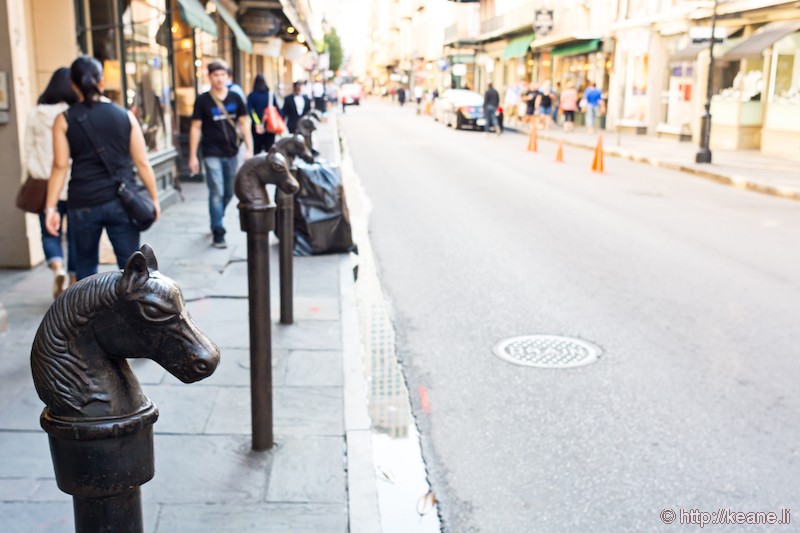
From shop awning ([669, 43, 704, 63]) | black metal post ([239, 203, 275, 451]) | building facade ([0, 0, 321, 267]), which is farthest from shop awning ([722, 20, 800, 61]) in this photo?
black metal post ([239, 203, 275, 451])

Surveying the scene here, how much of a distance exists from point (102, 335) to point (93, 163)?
12.3 feet

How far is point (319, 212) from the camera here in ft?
29.2

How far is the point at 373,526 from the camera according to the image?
3525 mm

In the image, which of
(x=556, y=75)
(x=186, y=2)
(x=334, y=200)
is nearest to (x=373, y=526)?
(x=334, y=200)

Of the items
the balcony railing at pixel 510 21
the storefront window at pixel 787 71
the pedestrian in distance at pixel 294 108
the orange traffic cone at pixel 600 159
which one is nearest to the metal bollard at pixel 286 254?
the pedestrian in distance at pixel 294 108

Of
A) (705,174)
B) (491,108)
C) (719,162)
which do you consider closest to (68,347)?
(705,174)

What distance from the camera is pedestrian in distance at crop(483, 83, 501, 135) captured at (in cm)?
3150

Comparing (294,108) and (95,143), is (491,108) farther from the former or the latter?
(95,143)

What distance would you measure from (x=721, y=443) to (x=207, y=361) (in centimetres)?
332

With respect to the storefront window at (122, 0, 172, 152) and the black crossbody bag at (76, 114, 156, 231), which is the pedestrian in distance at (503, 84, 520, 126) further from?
the black crossbody bag at (76, 114, 156, 231)

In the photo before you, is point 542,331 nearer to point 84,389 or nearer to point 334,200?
point 334,200

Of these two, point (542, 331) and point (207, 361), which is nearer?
point (207, 361)

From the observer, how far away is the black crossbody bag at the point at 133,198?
5332mm

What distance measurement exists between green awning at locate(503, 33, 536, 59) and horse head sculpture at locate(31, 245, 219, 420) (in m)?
44.6
